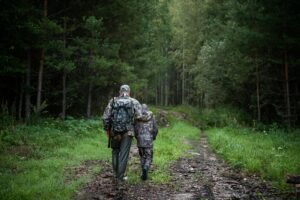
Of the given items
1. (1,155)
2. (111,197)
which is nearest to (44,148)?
(1,155)

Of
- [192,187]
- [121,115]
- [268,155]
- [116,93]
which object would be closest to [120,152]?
[121,115]

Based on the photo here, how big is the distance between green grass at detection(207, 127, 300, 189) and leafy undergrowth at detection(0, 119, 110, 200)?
4.71m

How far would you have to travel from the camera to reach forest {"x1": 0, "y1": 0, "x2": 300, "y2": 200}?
875 cm

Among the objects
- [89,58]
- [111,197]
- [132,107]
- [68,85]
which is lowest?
[111,197]

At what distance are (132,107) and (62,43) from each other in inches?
398

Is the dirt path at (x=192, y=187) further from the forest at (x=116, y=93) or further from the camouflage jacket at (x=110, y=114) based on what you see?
the camouflage jacket at (x=110, y=114)

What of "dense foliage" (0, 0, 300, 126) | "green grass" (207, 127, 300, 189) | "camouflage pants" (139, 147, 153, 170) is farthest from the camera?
"dense foliage" (0, 0, 300, 126)

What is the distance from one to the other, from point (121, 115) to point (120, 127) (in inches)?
12.5

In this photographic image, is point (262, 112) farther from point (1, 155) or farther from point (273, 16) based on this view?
point (1, 155)

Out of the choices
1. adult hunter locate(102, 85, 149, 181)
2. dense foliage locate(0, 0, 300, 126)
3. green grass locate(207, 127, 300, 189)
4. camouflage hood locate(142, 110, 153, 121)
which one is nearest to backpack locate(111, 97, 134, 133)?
Result: adult hunter locate(102, 85, 149, 181)

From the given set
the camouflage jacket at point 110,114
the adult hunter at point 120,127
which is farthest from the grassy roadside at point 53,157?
the camouflage jacket at point 110,114

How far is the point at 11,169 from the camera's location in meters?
9.28

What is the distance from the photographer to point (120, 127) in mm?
9070

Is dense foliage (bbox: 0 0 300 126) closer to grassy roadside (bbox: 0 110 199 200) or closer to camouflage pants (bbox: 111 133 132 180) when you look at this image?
grassy roadside (bbox: 0 110 199 200)
